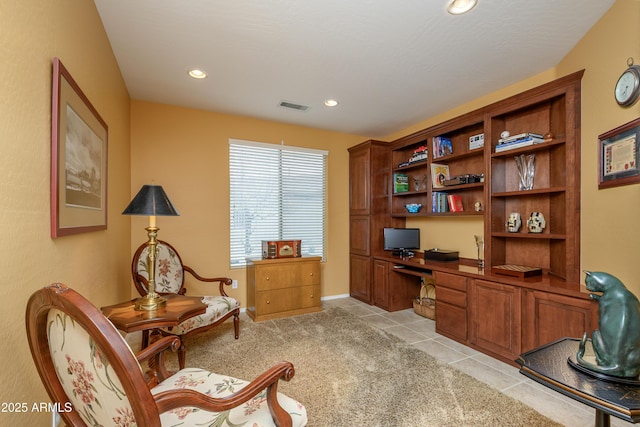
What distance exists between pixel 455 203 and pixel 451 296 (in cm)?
114

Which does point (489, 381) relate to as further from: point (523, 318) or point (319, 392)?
point (319, 392)

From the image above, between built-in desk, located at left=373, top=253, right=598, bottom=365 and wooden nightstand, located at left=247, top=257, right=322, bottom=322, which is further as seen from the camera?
wooden nightstand, located at left=247, top=257, right=322, bottom=322

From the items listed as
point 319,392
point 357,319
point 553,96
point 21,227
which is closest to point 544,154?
point 553,96

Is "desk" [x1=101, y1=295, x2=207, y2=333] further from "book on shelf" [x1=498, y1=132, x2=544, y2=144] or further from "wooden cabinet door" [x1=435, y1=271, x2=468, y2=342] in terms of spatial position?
"book on shelf" [x1=498, y1=132, x2=544, y2=144]

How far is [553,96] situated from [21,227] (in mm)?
3514

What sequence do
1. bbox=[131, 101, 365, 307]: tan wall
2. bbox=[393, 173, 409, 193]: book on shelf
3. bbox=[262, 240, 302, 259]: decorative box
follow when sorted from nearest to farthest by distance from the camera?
bbox=[131, 101, 365, 307]: tan wall → bbox=[262, 240, 302, 259]: decorative box → bbox=[393, 173, 409, 193]: book on shelf

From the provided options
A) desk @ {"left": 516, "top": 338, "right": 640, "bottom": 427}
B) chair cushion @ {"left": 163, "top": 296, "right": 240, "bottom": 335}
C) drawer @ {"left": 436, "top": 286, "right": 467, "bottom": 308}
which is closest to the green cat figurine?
desk @ {"left": 516, "top": 338, "right": 640, "bottom": 427}

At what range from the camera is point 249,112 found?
3801 mm

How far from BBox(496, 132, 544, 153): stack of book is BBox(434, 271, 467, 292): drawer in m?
1.35

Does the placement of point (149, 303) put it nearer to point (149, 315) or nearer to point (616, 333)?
point (149, 315)

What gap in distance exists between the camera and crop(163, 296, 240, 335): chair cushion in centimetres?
243

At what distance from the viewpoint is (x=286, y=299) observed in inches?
148

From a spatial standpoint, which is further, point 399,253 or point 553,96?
point 399,253

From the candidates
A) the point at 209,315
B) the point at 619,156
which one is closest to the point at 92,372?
the point at 209,315
